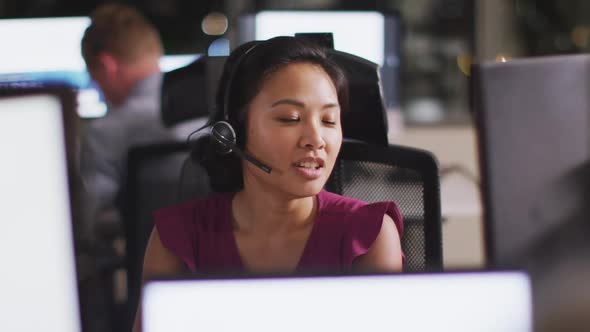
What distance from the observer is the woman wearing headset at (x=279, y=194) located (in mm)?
1093

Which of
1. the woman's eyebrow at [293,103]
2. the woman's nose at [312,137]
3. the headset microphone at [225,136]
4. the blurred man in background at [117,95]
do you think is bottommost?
the blurred man in background at [117,95]

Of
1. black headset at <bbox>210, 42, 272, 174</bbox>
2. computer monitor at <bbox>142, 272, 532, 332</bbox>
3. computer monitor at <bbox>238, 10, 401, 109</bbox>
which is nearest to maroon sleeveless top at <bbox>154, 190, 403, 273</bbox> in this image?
black headset at <bbox>210, 42, 272, 174</bbox>

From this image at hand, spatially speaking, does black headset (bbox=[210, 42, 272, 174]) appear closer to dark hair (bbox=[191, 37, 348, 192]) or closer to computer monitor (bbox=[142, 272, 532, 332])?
dark hair (bbox=[191, 37, 348, 192])

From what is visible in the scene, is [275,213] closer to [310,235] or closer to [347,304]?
[310,235]

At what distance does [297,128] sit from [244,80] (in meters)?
0.14

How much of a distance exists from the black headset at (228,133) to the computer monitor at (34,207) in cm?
37

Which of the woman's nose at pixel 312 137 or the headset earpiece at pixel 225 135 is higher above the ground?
the woman's nose at pixel 312 137

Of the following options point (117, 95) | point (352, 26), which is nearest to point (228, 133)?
point (117, 95)

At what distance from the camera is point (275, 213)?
1165mm

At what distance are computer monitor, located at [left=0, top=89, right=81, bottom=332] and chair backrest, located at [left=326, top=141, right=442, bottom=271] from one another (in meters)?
0.69

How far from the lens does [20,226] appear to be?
785 mm

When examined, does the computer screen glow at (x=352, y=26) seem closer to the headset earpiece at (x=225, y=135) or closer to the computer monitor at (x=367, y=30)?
the computer monitor at (x=367, y=30)

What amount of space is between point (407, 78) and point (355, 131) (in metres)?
3.68

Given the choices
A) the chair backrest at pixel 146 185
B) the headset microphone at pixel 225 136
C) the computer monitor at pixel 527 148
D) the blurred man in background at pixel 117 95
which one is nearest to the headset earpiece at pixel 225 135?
the headset microphone at pixel 225 136
